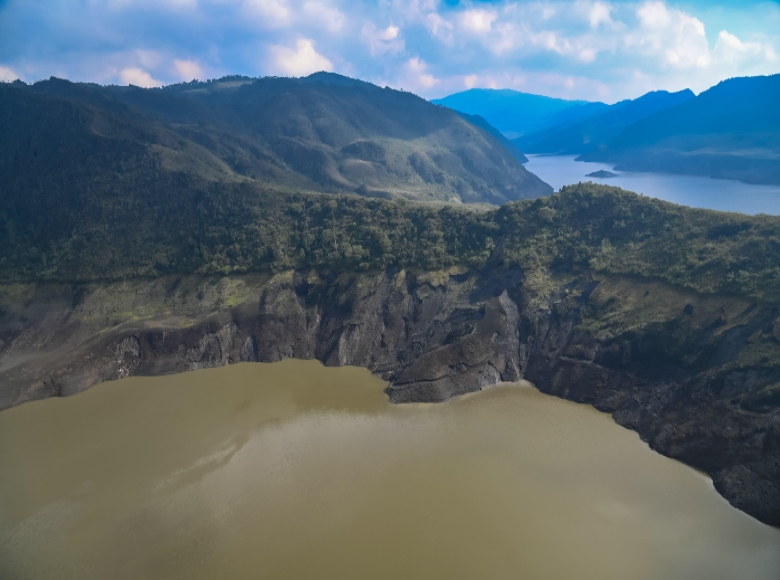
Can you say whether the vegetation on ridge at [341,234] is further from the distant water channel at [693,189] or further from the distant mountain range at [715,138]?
the distant mountain range at [715,138]

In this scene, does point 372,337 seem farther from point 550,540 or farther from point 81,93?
point 81,93

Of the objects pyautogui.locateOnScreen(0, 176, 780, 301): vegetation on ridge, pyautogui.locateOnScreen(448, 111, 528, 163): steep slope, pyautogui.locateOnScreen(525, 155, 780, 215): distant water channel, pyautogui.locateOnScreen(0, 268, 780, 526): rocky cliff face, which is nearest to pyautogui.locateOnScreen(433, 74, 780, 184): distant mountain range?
pyautogui.locateOnScreen(525, 155, 780, 215): distant water channel

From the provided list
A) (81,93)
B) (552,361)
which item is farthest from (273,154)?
(552,361)

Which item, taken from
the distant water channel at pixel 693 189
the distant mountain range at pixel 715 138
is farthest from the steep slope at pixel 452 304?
the distant mountain range at pixel 715 138

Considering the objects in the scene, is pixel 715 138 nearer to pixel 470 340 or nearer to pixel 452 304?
pixel 452 304

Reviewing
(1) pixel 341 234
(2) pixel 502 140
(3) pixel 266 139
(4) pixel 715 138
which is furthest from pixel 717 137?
(1) pixel 341 234

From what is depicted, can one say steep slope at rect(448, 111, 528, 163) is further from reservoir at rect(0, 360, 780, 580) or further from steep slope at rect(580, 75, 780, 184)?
reservoir at rect(0, 360, 780, 580)
